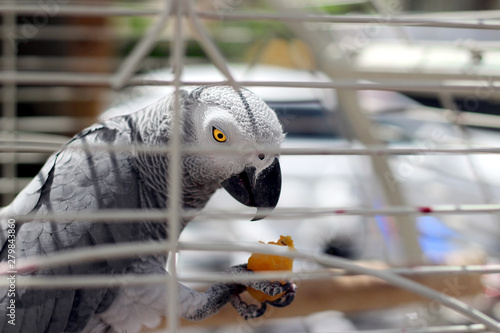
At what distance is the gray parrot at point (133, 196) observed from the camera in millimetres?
665

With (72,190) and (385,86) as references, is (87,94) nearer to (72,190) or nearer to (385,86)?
(72,190)

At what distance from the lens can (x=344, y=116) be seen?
1344 mm

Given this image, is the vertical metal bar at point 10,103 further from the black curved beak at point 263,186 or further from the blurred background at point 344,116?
the black curved beak at point 263,186

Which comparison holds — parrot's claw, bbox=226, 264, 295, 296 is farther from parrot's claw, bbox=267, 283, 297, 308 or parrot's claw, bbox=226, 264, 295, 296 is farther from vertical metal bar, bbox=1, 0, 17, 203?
vertical metal bar, bbox=1, 0, 17, 203

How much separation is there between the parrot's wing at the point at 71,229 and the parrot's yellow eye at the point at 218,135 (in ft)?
0.59

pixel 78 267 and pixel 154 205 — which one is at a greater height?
pixel 154 205

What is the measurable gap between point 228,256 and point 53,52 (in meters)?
1.45

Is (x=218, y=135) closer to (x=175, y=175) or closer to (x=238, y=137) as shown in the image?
(x=238, y=137)

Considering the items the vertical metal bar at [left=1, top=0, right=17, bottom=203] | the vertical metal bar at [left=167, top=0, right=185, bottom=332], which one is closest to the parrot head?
the vertical metal bar at [left=167, top=0, right=185, bottom=332]

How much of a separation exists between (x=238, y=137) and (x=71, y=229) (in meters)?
0.32

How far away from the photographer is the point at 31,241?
694 millimetres

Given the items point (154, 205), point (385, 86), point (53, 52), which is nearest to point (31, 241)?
point (154, 205)

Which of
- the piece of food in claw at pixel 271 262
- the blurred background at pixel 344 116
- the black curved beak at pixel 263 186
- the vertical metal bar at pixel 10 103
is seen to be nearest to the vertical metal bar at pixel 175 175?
the blurred background at pixel 344 116

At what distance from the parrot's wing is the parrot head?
0.48 ft
